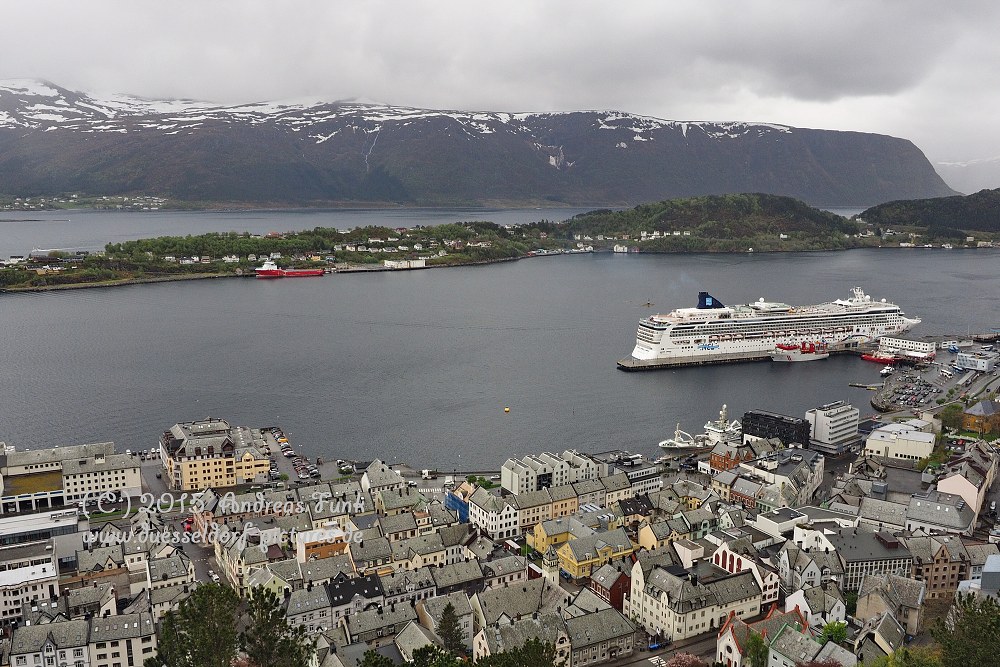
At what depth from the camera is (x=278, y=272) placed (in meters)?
56.0

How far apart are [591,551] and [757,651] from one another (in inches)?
149

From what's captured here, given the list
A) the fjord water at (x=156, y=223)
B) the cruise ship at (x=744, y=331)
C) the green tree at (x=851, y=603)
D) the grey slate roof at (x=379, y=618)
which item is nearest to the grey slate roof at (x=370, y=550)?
the grey slate roof at (x=379, y=618)

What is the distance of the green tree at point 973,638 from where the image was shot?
8.34 m

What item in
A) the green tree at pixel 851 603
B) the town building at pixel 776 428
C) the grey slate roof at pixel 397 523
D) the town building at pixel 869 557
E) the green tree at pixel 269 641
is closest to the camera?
the green tree at pixel 269 641

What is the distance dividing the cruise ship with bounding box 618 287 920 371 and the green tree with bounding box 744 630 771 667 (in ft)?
66.1

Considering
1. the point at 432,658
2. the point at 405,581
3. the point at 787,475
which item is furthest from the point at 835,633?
the point at 405,581

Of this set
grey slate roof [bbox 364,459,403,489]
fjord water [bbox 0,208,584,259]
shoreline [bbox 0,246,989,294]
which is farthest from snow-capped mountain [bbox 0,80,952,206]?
grey slate roof [bbox 364,459,403,489]

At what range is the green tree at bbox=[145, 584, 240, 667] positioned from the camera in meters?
9.07

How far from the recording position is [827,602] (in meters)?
11.3

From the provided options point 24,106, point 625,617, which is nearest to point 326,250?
point 625,617

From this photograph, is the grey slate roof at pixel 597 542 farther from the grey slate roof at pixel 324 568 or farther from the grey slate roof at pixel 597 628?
the grey slate roof at pixel 324 568

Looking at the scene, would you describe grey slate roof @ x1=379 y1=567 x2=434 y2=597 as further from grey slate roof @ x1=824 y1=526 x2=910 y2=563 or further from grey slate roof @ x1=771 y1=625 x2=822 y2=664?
grey slate roof @ x1=824 y1=526 x2=910 y2=563

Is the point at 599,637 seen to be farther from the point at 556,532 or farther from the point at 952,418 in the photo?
the point at 952,418

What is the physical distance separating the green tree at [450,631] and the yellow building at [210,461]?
8426 mm
